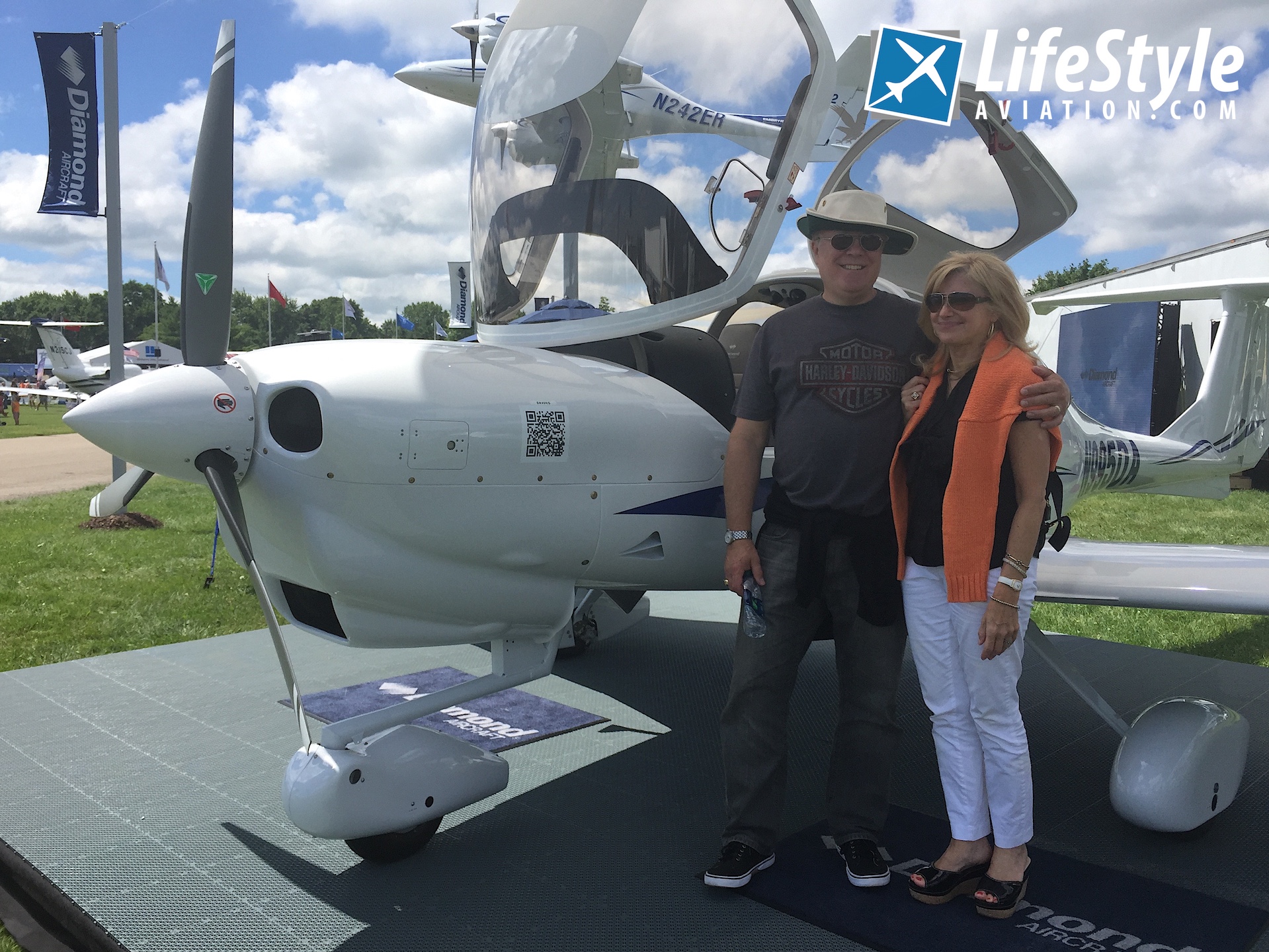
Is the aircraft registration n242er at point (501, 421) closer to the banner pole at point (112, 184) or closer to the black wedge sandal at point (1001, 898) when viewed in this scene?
the black wedge sandal at point (1001, 898)

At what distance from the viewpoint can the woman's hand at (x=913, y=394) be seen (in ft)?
8.35

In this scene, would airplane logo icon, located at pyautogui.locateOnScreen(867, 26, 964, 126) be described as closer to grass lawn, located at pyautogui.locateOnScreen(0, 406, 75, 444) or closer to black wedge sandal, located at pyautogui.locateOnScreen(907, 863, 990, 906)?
black wedge sandal, located at pyautogui.locateOnScreen(907, 863, 990, 906)

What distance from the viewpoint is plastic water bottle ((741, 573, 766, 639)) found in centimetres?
267

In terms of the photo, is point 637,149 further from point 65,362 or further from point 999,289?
point 65,362

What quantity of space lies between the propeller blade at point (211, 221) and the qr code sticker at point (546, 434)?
870 millimetres

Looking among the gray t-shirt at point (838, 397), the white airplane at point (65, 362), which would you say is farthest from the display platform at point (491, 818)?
the white airplane at point (65, 362)

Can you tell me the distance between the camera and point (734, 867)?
2666 millimetres

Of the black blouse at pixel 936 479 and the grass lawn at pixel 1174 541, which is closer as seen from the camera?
the black blouse at pixel 936 479

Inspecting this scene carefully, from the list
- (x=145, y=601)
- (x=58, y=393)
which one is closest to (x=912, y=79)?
(x=145, y=601)

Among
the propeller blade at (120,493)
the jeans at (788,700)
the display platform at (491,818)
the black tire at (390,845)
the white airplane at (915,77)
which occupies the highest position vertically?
the white airplane at (915,77)

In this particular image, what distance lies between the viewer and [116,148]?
Result: 8.93 metres

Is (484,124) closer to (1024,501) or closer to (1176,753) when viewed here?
(1024,501)

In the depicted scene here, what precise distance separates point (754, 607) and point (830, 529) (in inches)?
12.5

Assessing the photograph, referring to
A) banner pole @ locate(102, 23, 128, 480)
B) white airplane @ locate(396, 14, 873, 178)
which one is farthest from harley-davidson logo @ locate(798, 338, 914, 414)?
banner pole @ locate(102, 23, 128, 480)
